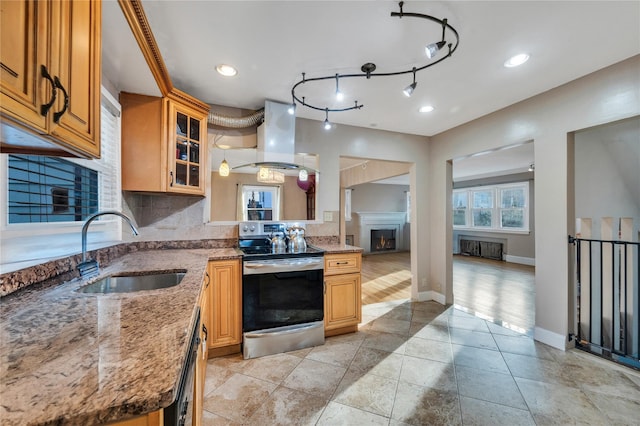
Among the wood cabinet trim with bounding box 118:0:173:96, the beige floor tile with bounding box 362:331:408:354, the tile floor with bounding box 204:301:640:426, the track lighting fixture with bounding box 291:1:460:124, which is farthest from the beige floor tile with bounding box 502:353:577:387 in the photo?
the wood cabinet trim with bounding box 118:0:173:96

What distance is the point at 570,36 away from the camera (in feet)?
5.73

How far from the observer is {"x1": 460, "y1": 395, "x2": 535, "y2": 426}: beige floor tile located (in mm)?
1557

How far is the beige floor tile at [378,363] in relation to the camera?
2.06m

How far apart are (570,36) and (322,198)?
7.96ft

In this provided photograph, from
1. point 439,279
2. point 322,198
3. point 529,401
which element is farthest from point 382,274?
point 529,401

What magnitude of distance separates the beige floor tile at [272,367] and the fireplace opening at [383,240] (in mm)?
6296

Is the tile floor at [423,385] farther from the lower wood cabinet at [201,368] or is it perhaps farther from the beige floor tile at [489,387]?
the lower wood cabinet at [201,368]

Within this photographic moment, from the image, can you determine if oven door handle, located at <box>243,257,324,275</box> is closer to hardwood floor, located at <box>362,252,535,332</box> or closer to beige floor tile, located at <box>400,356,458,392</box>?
beige floor tile, located at <box>400,356,458,392</box>

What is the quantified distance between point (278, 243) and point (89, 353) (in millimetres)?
2125

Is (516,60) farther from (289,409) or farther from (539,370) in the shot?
Result: (289,409)

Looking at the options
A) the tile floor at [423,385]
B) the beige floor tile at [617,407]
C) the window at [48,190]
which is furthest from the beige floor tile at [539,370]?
the window at [48,190]

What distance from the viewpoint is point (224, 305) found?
2217mm

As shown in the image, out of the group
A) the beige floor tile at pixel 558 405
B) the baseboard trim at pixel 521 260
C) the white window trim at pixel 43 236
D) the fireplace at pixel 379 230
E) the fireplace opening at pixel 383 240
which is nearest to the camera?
the white window trim at pixel 43 236

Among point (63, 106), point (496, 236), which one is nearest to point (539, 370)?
point (63, 106)
